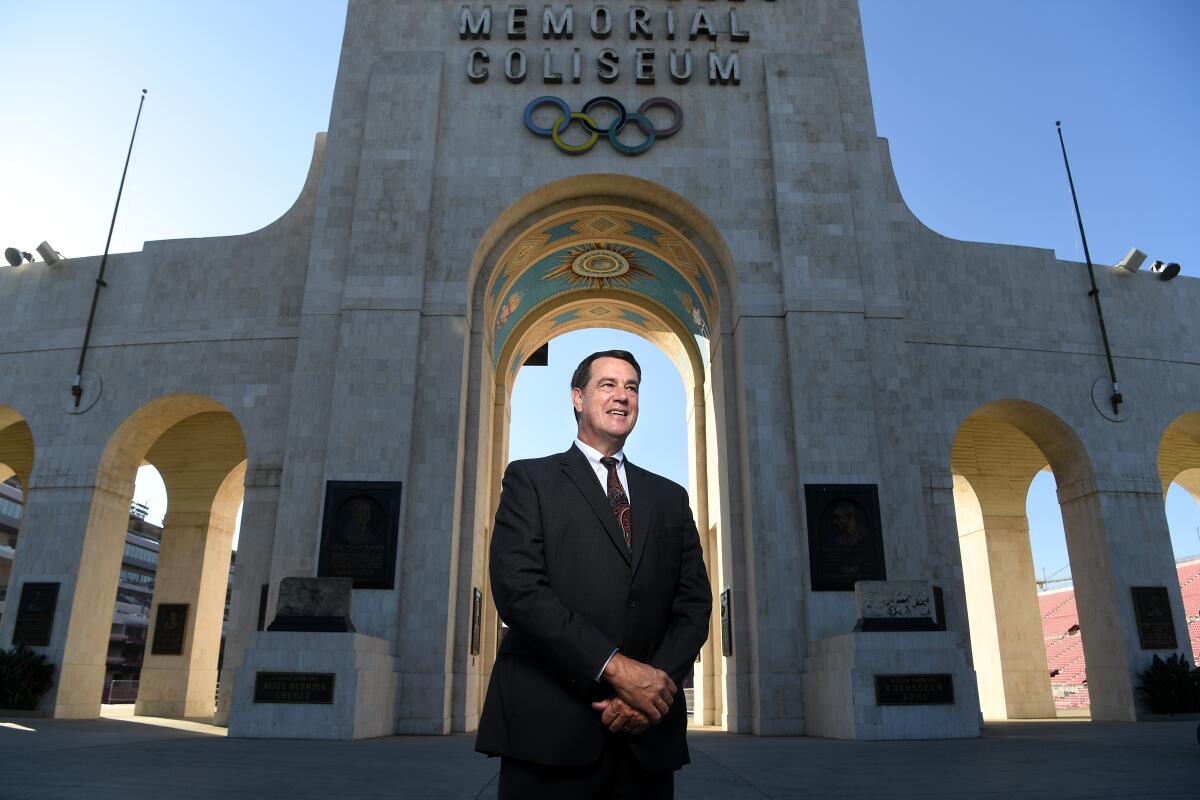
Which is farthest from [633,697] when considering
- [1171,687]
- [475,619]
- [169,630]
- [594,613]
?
[169,630]

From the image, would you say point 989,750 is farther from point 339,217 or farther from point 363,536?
point 339,217

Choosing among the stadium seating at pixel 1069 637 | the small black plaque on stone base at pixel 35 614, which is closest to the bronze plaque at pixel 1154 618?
the stadium seating at pixel 1069 637

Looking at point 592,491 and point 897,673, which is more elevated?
point 592,491

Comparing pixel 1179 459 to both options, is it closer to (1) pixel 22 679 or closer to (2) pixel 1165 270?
(2) pixel 1165 270

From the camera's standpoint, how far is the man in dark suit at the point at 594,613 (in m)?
2.83

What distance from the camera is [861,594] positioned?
1286 centimetres

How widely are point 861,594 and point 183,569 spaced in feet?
57.8

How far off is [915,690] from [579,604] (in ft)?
35.5

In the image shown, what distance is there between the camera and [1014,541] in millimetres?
22516

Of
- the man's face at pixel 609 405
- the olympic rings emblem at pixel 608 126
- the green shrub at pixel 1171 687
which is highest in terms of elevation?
the olympic rings emblem at pixel 608 126

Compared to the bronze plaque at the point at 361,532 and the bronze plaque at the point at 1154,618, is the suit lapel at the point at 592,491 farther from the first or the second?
the bronze plaque at the point at 1154,618

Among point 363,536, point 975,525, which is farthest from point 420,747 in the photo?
point 975,525

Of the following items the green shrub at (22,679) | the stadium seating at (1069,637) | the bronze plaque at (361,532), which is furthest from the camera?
the stadium seating at (1069,637)

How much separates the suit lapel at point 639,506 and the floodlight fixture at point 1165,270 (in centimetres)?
2108
